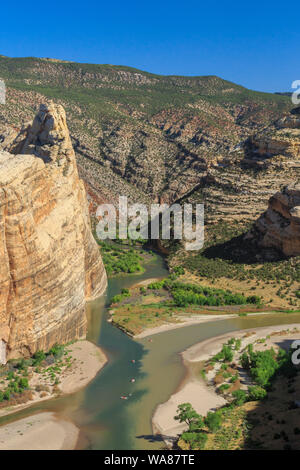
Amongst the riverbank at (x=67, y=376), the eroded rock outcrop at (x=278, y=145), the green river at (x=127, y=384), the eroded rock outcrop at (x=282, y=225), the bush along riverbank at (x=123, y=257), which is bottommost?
the green river at (x=127, y=384)

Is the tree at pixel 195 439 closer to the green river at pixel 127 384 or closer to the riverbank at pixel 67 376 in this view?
the green river at pixel 127 384

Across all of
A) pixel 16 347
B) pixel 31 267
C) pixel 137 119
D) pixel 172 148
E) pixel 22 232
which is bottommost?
pixel 16 347

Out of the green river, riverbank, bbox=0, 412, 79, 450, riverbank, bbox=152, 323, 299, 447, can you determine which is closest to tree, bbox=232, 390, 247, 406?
riverbank, bbox=152, 323, 299, 447

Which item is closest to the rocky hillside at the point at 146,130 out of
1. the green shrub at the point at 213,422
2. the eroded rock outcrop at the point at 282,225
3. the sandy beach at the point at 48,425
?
the eroded rock outcrop at the point at 282,225

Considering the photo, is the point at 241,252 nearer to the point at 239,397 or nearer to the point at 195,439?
the point at 239,397
